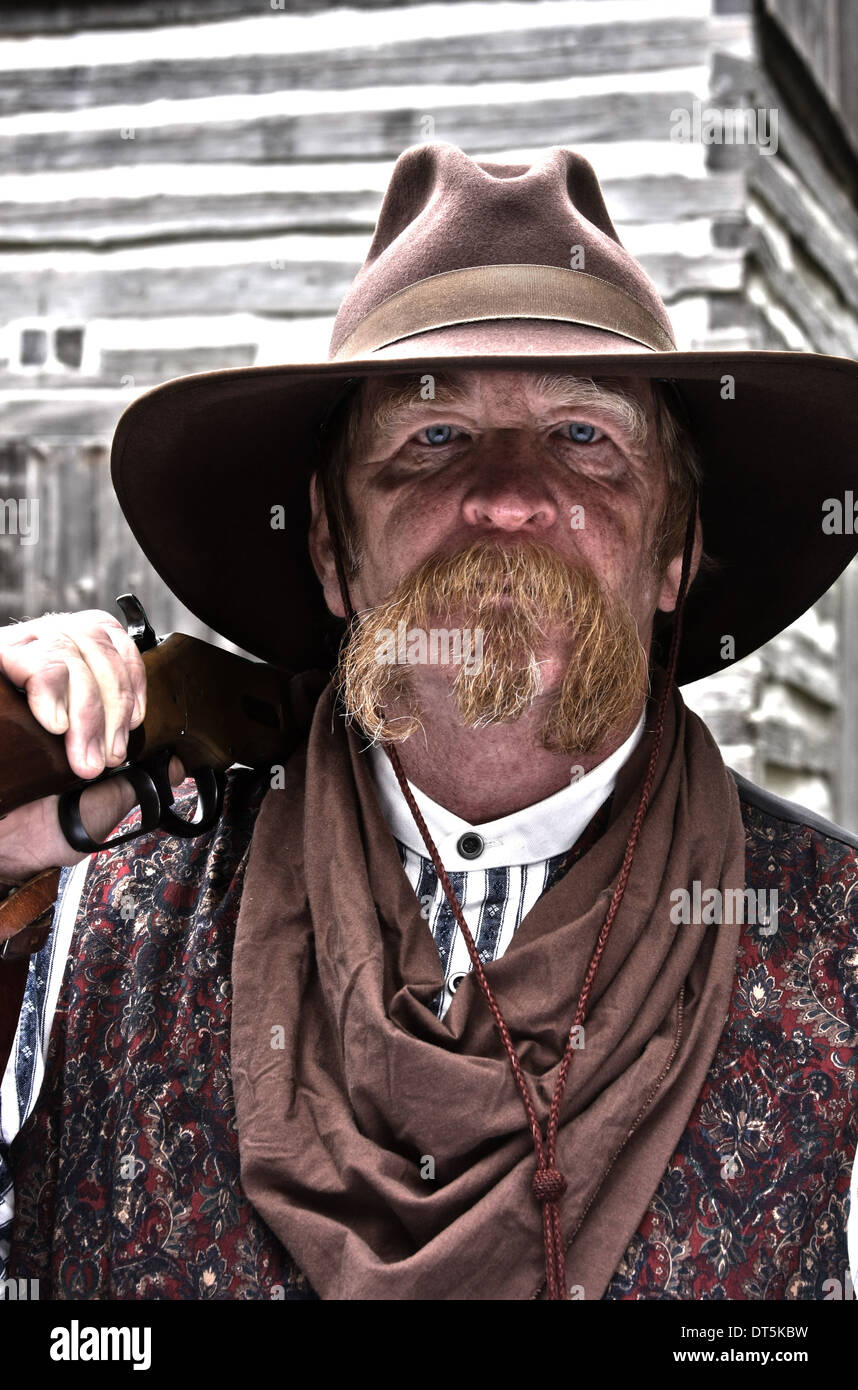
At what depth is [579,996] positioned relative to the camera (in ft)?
6.93

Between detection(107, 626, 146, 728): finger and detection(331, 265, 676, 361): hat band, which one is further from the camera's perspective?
detection(331, 265, 676, 361): hat band

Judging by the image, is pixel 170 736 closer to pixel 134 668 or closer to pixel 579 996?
pixel 134 668

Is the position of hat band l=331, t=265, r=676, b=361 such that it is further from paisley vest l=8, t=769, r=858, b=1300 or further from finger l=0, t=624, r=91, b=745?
paisley vest l=8, t=769, r=858, b=1300

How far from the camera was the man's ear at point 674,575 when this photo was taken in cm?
258

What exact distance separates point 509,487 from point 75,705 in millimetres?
795

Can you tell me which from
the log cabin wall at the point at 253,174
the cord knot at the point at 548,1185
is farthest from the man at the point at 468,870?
the log cabin wall at the point at 253,174

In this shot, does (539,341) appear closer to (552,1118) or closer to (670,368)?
(670,368)

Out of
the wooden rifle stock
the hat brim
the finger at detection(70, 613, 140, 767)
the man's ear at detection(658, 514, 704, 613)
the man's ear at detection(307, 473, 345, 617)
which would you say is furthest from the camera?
the man's ear at detection(307, 473, 345, 617)

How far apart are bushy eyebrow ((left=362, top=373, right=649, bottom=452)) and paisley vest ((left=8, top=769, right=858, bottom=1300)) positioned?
2.22 ft

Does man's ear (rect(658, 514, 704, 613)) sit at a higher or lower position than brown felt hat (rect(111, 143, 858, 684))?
lower

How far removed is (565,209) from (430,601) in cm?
70

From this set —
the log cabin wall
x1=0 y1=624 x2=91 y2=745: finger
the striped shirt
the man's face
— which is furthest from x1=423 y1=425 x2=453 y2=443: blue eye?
the log cabin wall

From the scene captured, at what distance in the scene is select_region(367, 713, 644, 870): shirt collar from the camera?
2369 millimetres
